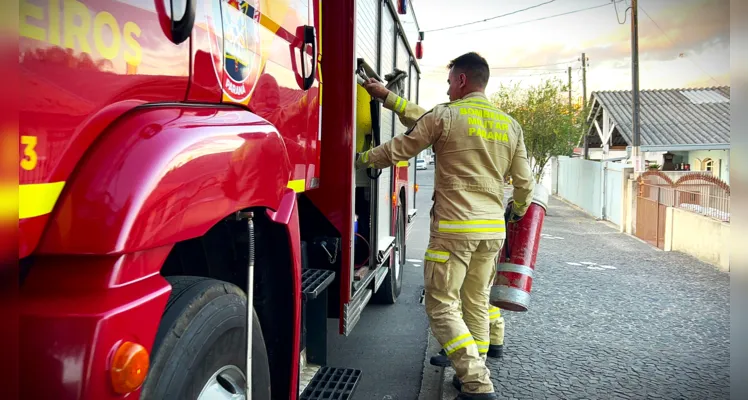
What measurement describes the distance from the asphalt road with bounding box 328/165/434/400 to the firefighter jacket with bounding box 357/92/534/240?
1.22 meters

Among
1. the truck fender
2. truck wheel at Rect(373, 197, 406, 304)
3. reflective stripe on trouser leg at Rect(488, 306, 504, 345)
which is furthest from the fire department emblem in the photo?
truck wheel at Rect(373, 197, 406, 304)

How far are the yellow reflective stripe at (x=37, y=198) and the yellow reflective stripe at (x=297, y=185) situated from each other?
54.3 inches

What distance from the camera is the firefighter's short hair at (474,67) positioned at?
371 centimetres

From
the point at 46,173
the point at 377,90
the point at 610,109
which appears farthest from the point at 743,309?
the point at 610,109

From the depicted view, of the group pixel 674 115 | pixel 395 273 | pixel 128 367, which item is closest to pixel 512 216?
pixel 395 273

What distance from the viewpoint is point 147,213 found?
49.1 inches

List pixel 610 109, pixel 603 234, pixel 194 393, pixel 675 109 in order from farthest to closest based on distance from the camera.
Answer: pixel 675 109 → pixel 610 109 → pixel 603 234 → pixel 194 393

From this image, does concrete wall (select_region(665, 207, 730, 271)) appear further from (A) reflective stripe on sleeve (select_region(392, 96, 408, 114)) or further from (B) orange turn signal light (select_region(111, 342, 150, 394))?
(B) orange turn signal light (select_region(111, 342, 150, 394))

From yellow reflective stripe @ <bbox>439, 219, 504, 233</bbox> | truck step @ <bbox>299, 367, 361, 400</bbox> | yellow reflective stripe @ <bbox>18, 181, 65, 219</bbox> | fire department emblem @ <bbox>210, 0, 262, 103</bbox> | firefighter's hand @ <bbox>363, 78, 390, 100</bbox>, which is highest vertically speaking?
firefighter's hand @ <bbox>363, 78, 390, 100</bbox>

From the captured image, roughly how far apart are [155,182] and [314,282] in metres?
1.65

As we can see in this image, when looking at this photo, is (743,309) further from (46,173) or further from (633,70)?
(633,70)

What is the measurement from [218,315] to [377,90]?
2.39m

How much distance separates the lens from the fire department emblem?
184cm

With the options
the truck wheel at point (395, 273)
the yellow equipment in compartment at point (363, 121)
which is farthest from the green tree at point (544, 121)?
the yellow equipment in compartment at point (363, 121)
